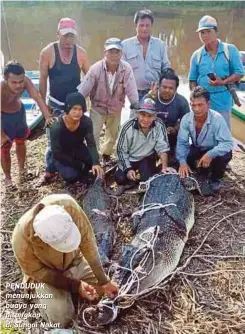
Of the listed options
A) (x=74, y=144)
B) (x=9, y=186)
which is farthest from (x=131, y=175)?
(x=9, y=186)

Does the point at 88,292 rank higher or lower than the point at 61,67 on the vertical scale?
lower

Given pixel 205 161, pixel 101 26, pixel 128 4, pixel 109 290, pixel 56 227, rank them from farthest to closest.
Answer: pixel 128 4, pixel 101 26, pixel 205 161, pixel 109 290, pixel 56 227

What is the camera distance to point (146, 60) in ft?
15.7

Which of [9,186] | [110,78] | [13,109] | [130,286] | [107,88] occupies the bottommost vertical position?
[9,186]

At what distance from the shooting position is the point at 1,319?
2.81 m

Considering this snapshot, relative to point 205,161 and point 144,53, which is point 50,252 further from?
point 144,53

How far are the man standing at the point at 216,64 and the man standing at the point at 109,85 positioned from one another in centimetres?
82

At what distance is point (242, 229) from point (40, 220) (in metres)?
2.03

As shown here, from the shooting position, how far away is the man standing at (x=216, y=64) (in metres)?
4.58

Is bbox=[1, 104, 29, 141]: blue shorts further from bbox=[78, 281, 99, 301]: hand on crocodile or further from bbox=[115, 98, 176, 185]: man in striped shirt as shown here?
bbox=[78, 281, 99, 301]: hand on crocodile

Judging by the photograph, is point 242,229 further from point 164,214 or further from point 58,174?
point 58,174

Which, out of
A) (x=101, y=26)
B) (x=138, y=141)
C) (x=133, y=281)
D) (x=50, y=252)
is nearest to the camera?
(x=50, y=252)

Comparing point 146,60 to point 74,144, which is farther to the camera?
point 146,60

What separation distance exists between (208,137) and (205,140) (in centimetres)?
4
